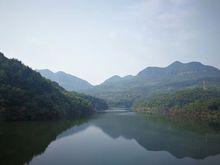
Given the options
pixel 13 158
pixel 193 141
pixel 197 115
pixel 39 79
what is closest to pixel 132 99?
pixel 197 115

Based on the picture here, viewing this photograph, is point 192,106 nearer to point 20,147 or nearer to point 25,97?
point 25,97

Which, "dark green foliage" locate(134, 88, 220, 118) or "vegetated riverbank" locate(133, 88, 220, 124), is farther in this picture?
"dark green foliage" locate(134, 88, 220, 118)

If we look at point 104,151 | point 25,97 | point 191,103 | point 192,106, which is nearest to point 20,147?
point 104,151

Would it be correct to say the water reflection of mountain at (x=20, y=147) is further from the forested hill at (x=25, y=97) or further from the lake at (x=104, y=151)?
the forested hill at (x=25, y=97)

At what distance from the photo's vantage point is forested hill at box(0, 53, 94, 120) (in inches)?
2286

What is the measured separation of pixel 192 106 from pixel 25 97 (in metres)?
59.3

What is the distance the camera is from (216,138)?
144ft

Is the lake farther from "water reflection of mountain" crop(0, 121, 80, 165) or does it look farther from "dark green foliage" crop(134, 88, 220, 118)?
"dark green foliage" crop(134, 88, 220, 118)

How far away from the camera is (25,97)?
6219 cm

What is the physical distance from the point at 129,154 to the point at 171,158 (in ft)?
15.4

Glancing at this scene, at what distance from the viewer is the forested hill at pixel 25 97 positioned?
58062mm

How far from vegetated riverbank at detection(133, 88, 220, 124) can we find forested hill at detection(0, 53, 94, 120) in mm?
40533

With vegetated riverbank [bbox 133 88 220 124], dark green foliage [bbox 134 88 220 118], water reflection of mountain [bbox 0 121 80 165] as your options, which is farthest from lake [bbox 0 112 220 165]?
dark green foliage [bbox 134 88 220 118]

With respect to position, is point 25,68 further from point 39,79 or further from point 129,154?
point 129,154
